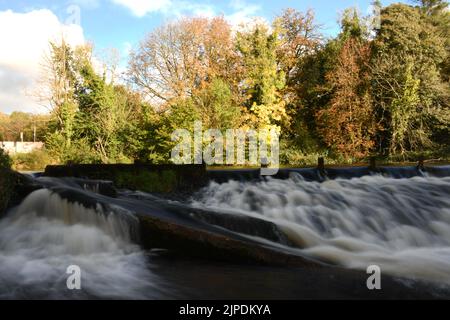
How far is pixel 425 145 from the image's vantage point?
2119cm

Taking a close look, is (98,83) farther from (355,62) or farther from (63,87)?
(355,62)

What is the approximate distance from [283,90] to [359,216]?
1828cm

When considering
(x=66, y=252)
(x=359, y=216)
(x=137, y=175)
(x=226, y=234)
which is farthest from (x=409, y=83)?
(x=66, y=252)

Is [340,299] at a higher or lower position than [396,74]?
lower

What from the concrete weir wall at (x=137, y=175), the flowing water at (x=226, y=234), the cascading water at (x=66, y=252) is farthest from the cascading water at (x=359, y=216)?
the cascading water at (x=66, y=252)

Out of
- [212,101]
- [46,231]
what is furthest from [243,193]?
[212,101]

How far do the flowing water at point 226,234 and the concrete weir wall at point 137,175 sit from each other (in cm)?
297

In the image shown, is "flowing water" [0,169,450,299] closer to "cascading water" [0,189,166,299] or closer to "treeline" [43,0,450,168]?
"cascading water" [0,189,166,299]

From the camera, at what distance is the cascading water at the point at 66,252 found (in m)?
4.27

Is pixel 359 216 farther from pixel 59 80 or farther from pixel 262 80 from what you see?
pixel 59 80

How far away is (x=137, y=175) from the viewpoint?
11.7 metres

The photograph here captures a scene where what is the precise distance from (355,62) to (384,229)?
17038 millimetres

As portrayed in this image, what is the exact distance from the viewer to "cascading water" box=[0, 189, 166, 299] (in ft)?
14.0

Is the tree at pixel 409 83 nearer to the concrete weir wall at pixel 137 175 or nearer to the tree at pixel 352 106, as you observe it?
the tree at pixel 352 106
